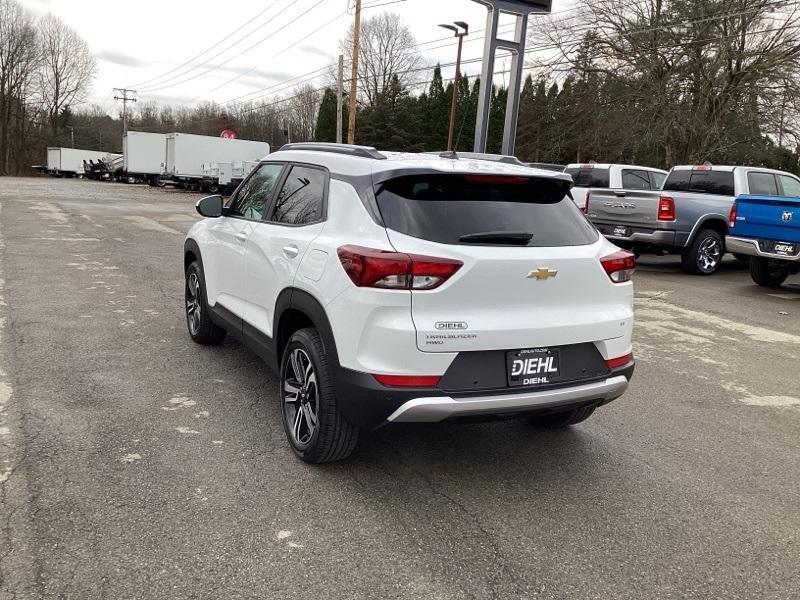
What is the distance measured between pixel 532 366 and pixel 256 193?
2.54 metres

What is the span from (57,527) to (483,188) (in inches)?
101

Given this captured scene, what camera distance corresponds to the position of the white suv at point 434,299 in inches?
119

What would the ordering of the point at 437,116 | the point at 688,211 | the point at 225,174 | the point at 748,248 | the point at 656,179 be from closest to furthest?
1. the point at 748,248
2. the point at 688,211
3. the point at 656,179
4. the point at 225,174
5. the point at 437,116

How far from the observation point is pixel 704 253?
39.3 ft

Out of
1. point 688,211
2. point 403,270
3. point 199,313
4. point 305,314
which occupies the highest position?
point 688,211

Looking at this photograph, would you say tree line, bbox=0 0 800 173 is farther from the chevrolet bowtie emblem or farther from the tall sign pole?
the chevrolet bowtie emblem

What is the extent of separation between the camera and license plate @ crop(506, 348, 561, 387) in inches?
126

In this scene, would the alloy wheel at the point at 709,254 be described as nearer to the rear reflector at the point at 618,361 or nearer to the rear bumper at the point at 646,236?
the rear bumper at the point at 646,236

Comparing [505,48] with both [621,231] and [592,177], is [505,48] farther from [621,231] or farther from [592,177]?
[621,231]

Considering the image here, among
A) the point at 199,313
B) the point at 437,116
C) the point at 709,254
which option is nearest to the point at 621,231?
the point at 709,254

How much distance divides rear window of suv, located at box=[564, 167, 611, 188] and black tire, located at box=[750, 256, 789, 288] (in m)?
3.98

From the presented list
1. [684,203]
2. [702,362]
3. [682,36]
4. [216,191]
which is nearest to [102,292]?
[702,362]

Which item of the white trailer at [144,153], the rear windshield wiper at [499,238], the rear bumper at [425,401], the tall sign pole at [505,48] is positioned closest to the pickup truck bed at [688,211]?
the tall sign pole at [505,48]

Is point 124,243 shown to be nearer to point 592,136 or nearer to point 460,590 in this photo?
point 460,590
